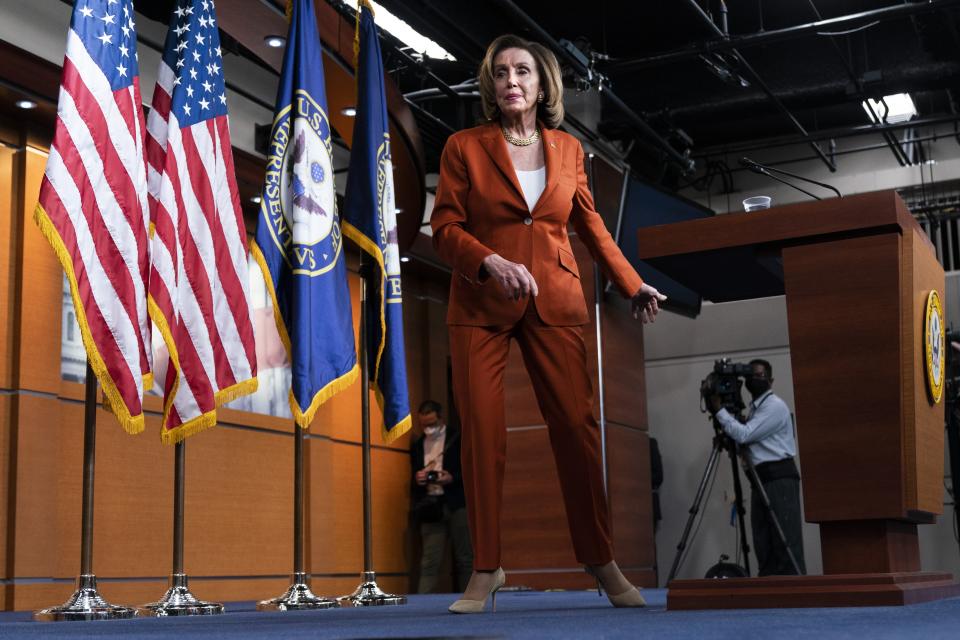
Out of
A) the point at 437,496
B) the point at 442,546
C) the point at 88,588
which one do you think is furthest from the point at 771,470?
the point at 88,588

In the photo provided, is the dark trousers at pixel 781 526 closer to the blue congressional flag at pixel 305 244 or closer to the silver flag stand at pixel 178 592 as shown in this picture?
the blue congressional flag at pixel 305 244

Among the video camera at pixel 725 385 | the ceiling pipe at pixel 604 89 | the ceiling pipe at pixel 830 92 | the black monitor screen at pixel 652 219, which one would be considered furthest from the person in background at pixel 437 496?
the ceiling pipe at pixel 830 92

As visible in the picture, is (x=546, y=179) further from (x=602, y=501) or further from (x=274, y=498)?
(x=274, y=498)

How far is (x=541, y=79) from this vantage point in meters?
2.60

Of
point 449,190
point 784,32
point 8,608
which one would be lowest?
point 8,608

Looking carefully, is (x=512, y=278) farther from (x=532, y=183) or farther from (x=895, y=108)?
(x=895, y=108)

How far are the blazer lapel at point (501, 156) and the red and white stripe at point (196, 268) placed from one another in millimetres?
1116

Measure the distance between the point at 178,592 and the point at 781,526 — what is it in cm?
367

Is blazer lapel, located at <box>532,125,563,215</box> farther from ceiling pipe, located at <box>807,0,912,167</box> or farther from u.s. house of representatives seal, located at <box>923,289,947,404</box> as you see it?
ceiling pipe, located at <box>807,0,912,167</box>

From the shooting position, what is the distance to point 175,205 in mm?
Result: 3199

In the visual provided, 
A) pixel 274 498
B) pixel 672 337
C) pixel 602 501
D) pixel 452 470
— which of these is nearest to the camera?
pixel 602 501

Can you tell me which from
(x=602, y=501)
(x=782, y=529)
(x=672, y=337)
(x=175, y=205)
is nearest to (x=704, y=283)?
(x=602, y=501)

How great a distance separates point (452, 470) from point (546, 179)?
4844 mm

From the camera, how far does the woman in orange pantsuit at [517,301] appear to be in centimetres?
239
